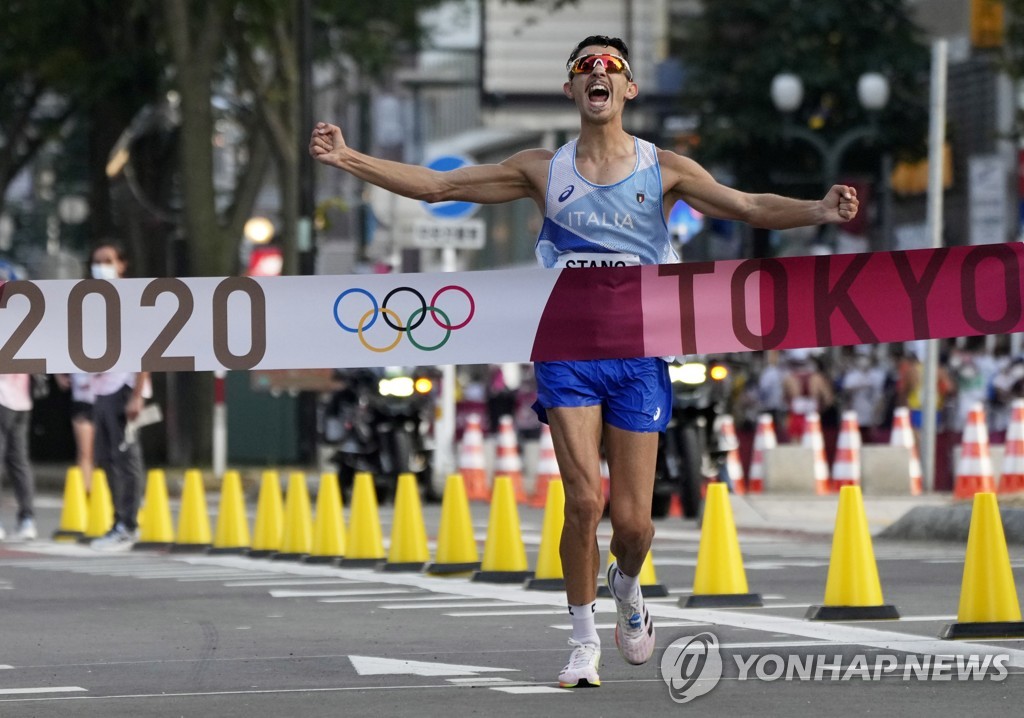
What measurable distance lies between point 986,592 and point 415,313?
7.85 ft

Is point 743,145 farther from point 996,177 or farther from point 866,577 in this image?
point 866,577

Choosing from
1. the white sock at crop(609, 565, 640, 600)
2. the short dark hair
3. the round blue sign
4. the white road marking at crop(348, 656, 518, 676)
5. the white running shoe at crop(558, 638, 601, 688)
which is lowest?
the white road marking at crop(348, 656, 518, 676)

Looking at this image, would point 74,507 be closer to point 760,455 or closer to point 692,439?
point 692,439

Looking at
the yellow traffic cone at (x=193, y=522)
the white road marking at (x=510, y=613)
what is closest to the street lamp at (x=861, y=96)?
the yellow traffic cone at (x=193, y=522)

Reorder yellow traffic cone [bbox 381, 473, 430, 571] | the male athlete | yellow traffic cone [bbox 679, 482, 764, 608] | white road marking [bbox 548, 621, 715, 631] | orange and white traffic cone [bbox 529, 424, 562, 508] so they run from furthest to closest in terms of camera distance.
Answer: orange and white traffic cone [bbox 529, 424, 562, 508] < yellow traffic cone [bbox 381, 473, 430, 571] < yellow traffic cone [bbox 679, 482, 764, 608] < white road marking [bbox 548, 621, 715, 631] < the male athlete

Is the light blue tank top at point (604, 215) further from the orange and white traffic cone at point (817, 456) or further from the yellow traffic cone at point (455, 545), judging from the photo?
the orange and white traffic cone at point (817, 456)

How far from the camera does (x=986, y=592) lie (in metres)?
9.40

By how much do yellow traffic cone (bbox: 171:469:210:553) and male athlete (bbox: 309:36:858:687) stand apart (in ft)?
25.2

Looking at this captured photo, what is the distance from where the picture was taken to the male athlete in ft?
27.1

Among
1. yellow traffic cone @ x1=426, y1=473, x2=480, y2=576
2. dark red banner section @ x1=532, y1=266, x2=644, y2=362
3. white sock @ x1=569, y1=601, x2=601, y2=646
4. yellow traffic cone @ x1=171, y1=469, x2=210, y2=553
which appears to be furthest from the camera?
yellow traffic cone @ x1=171, y1=469, x2=210, y2=553

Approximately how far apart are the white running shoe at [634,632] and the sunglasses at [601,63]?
1.74 m

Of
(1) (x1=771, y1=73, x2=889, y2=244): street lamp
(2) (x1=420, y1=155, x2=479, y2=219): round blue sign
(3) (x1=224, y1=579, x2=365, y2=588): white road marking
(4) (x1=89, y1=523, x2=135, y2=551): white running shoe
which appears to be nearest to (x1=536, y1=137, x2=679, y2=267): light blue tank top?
(3) (x1=224, y1=579, x2=365, y2=588): white road marking

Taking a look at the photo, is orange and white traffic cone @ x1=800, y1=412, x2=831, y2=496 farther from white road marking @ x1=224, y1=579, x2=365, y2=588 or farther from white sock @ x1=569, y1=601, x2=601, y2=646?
white sock @ x1=569, y1=601, x2=601, y2=646

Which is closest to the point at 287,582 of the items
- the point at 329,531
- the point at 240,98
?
the point at 329,531
